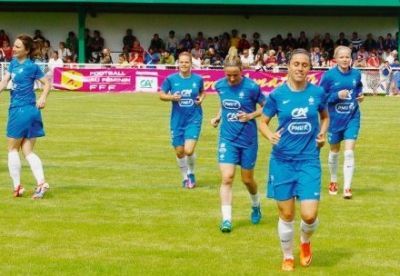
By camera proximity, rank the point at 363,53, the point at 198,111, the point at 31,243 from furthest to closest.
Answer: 1. the point at 363,53
2. the point at 198,111
3. the point at 31,243

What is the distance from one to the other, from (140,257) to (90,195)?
4069mm

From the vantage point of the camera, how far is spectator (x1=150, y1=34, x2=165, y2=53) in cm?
4469

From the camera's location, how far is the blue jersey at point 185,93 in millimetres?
14180

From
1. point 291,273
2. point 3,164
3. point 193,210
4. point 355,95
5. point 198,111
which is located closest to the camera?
point 291,273

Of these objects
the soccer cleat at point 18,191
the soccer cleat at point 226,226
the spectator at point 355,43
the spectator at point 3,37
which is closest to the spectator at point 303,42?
the spectator at point 355,43

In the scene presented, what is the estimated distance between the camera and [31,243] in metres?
10.1

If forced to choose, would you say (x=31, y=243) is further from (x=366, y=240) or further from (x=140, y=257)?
(x=366, y=240)

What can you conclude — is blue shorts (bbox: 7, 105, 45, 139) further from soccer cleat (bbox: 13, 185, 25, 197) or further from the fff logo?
the fff logo

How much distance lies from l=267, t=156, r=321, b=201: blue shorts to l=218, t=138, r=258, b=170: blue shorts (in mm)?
2135

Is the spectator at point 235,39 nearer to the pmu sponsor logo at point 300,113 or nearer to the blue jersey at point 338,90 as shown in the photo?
the blue jersey at point 338,90

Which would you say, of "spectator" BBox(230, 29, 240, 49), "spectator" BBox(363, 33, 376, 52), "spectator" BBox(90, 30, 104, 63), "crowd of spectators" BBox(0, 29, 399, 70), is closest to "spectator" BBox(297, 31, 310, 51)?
"crowd of spectators" BBox(0, 29, 399, 70)

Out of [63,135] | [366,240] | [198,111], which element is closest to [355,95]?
[198,111]

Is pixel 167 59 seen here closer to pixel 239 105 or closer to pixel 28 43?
pixel 28 43

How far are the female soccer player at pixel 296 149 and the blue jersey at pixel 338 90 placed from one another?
445 cm
